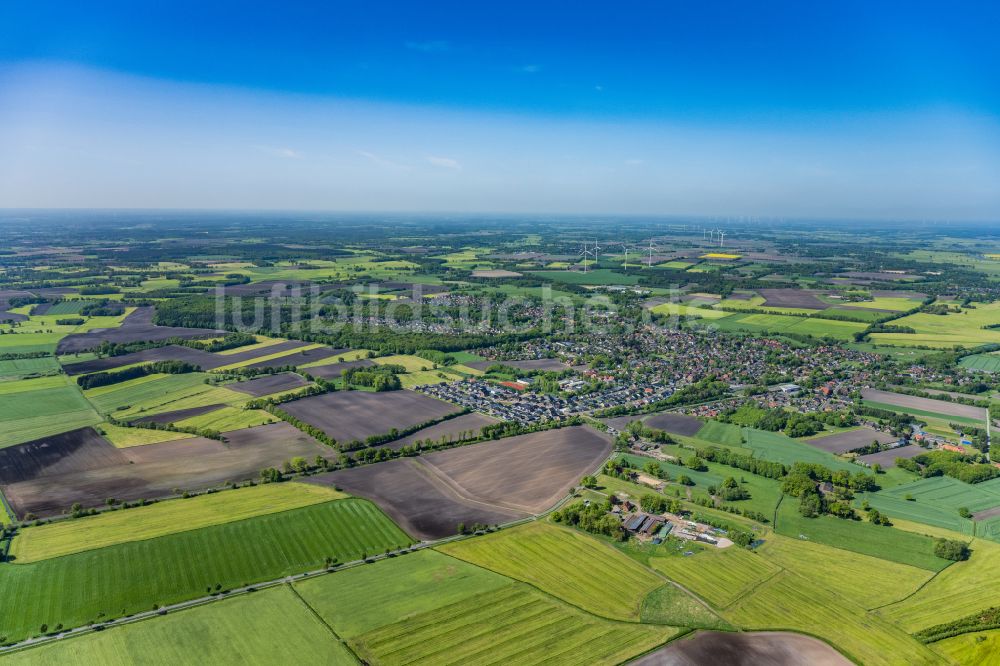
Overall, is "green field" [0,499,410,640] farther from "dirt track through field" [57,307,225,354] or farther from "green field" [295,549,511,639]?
"dirt track through field" [57,307,225,354]

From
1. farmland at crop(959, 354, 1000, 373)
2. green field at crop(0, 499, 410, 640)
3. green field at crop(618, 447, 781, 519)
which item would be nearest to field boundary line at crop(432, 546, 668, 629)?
green field at crop(0, 499, 410, 640)

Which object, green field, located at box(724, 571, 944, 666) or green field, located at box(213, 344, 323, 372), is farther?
green field, located at box(213, 344, 323, 372)

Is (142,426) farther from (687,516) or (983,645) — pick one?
(983,645)

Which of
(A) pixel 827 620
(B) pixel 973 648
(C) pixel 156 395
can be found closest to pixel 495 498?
(A) pixel 827 620

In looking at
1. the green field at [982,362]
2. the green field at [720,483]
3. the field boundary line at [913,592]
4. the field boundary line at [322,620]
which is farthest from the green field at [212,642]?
the green field at [982,362]

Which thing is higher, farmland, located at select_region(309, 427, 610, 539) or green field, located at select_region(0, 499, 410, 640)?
farmland, located at select_region(309, 427, 610, 539)

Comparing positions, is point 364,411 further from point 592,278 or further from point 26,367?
point 592,278
